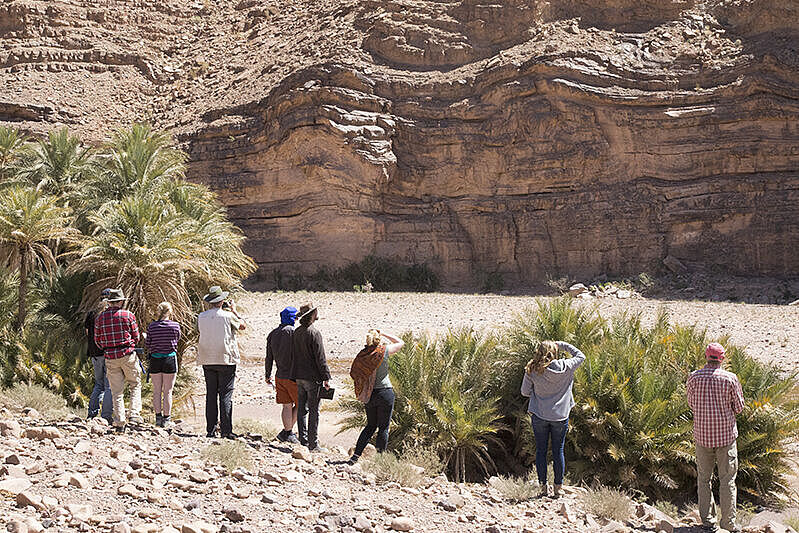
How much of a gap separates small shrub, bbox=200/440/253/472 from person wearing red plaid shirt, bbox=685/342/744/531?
431 centimetres

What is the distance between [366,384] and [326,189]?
2499 centimetres

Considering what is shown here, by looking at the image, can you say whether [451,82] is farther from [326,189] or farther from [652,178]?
[652,178]

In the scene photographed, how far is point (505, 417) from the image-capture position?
34.7 feet

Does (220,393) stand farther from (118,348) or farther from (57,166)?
(57,166)

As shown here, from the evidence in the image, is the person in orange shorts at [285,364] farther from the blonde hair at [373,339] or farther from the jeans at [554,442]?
the jeans at [554,442]

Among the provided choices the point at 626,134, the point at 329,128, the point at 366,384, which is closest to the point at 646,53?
the point at 626,134

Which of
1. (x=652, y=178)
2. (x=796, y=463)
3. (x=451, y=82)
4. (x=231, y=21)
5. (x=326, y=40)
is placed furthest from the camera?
(x=231, y=21)

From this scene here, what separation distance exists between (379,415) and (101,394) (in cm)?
385

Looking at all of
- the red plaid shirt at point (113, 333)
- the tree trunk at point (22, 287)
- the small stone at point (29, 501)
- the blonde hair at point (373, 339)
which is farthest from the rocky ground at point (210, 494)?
the tree trunk at point (22, 287)

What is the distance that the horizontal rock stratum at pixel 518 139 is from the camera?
96.9 ft

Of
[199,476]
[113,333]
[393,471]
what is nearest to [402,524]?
[393,471]

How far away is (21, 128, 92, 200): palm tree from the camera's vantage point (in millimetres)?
17344

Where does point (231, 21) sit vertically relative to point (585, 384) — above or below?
above

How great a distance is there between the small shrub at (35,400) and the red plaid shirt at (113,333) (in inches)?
59.8
